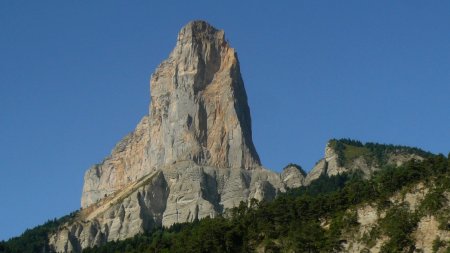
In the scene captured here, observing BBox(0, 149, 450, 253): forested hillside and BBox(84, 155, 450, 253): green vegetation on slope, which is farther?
BBox(84, 155, 450, 253): green vegetation on slope

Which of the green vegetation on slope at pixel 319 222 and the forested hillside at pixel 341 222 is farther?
the green vegetation on slope at pixel 319 222

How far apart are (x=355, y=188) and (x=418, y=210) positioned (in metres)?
14.2

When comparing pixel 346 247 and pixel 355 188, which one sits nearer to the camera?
pixel 346 247

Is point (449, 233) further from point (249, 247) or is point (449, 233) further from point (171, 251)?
point (171, 251)

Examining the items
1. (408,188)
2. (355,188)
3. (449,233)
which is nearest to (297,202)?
(355,188)

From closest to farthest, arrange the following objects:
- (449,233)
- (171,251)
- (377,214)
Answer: (449,233) < (377,214) < (171,251)

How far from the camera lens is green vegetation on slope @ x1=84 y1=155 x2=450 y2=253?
11050cm

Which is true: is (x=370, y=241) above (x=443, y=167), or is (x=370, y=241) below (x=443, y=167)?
below

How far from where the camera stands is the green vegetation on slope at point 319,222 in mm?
110500

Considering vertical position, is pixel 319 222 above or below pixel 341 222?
above

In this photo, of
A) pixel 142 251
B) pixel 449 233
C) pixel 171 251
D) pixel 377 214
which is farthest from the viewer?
pixel 142 251

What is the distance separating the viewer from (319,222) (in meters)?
119

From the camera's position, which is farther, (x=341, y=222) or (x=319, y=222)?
(x=319, y=222)

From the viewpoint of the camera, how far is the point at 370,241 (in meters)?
111
